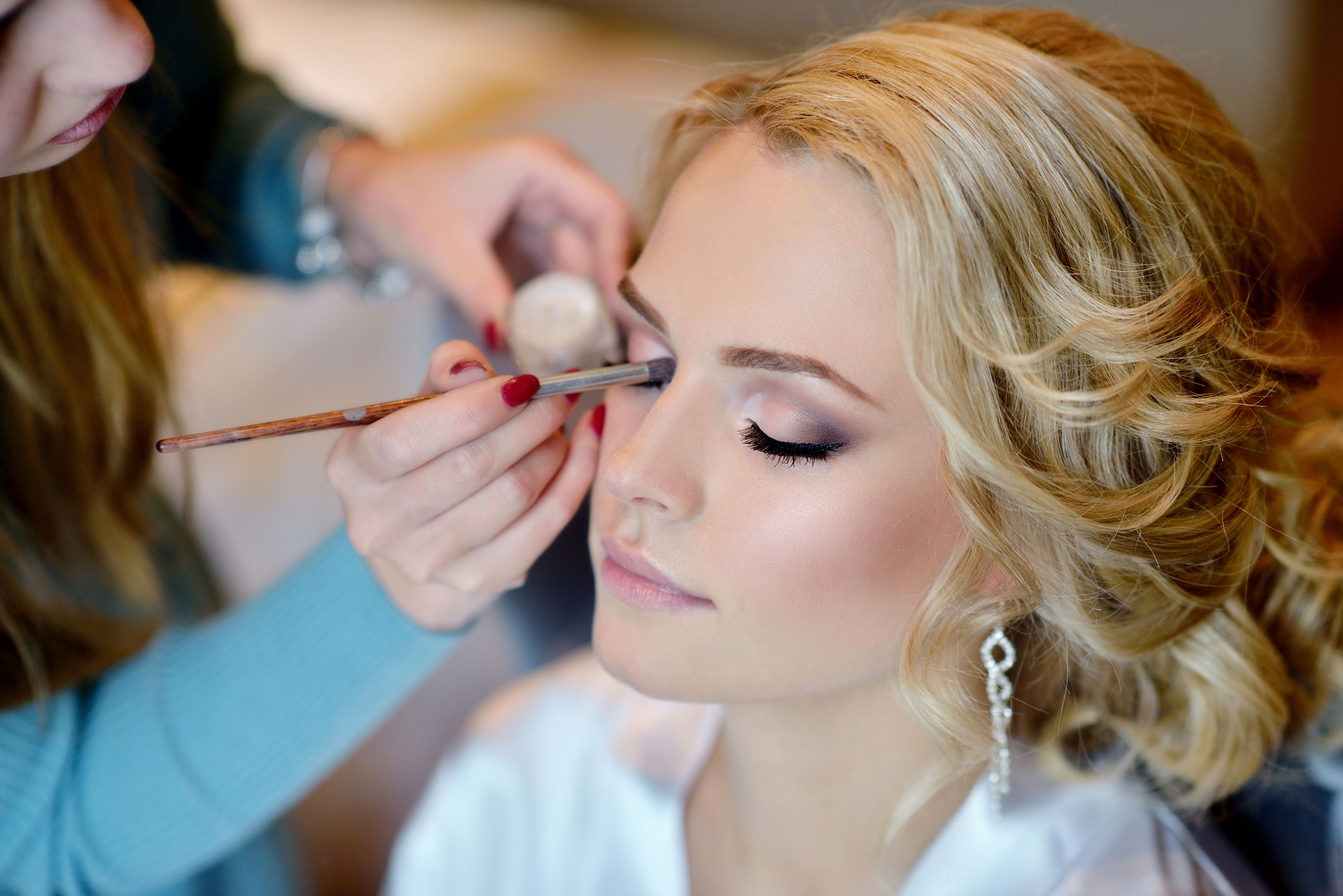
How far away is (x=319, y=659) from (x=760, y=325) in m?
0.50

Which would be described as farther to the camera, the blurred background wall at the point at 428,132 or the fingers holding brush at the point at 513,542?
the blurred background wall at the point at 428,132

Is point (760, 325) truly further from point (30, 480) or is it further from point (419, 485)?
point (30, 480)

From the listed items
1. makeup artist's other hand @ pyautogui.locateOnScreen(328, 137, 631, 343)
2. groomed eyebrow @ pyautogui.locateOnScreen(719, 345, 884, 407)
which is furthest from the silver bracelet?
groomed eyebrow @ pyautogui.locateOnScreen(719, 345, 884, 407)

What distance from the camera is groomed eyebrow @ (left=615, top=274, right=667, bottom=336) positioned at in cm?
76

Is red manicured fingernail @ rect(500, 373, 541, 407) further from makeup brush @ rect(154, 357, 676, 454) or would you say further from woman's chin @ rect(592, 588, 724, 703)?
woman's chin @ rect(592, 588, 724, 703)

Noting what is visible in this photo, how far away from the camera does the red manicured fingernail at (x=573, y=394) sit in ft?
2.38

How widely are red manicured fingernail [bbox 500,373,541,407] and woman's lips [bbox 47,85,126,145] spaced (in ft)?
0.95

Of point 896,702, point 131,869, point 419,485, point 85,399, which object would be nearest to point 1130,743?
point 896,702

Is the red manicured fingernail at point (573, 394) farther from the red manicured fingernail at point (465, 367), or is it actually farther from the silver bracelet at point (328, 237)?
the silver bracelet at point (328, 237)

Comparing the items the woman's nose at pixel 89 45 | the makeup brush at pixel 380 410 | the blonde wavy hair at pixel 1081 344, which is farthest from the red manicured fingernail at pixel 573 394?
the woman's nose at pixel 89 45

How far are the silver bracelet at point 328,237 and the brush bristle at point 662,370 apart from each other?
49 centimetres

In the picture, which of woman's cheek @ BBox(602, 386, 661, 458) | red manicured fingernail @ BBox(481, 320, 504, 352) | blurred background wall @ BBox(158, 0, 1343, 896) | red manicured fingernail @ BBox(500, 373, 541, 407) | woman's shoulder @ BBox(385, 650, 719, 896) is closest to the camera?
red manicured fingernail @ BBox(500, 373, 541, 407)

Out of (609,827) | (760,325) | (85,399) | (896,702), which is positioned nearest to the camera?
(760,325)

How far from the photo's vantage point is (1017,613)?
2.50 ft
